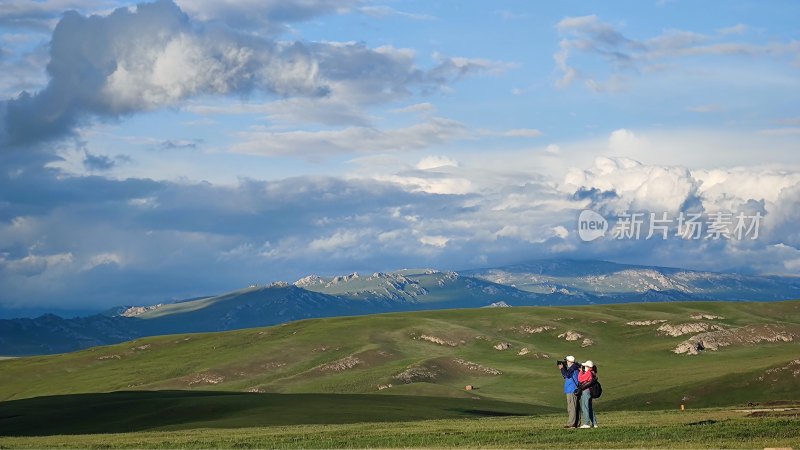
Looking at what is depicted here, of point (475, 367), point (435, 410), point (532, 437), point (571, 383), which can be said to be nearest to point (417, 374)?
point (475, 367)

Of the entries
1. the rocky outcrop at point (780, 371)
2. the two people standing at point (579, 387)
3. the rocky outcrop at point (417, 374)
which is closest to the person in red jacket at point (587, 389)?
the two people standing at point (579, 387)

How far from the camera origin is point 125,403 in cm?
10975

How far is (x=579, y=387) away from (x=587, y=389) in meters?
0.48

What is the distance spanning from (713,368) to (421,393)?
49082 mm

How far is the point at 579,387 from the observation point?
179ft

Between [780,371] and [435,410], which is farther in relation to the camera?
[780,371]

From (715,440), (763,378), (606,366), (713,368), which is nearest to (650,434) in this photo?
(715,440)

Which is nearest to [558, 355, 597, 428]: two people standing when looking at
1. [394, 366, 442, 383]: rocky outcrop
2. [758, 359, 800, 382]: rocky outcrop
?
[758, 359, 800, 382]: rocky outcrop

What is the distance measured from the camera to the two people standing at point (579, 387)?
54.1 meters

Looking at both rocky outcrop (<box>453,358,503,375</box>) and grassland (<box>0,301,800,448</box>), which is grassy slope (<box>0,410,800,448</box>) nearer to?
grassland (<box>0,301,800,448</box>)

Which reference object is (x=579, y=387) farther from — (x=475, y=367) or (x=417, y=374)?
(x=475, y=367)

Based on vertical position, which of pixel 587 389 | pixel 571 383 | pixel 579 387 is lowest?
pixel 587 389

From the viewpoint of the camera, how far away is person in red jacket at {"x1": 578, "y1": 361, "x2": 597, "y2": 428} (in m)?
53.9

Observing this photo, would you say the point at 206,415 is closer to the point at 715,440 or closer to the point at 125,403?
the point at 125,403
